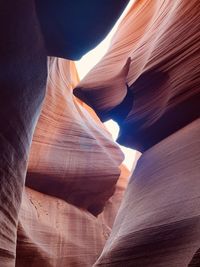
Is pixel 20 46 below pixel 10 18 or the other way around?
below

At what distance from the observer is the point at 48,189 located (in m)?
3.89

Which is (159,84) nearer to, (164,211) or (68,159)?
(164,211)

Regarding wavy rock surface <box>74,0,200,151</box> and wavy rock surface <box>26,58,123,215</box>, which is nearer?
wavy rock surface <box>74,0,200,151</box>

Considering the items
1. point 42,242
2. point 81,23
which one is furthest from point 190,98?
point 42,242

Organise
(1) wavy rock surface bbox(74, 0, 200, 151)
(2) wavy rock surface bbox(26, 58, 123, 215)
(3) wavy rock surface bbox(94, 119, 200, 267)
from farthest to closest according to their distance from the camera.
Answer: (2) wavy rock surface bbox(26, 58, 123, 215), (1) wavy rock surface bbox(74, 0, 200, 151), (3) wavy rock surface bbox(94, 119, 200, 267)

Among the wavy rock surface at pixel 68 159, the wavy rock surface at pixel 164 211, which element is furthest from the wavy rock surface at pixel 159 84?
the wavy rock surface at pixel 68 159

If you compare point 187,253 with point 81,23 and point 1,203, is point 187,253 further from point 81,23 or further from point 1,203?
point 81,23

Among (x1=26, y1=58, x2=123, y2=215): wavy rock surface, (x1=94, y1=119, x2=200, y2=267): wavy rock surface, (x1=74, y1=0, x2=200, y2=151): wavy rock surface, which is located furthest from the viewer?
(x1=26, y1=58, x2=123, y2=215): wavy rock surface

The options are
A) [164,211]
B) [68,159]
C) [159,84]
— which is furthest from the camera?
[68,159]

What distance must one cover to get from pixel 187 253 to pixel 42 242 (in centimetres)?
204

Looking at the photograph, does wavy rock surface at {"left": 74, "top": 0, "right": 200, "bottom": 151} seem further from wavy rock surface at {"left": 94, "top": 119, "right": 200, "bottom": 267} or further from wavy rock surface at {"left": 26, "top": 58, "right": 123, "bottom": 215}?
wavy rock surface at {"left": 26, "top": 58, "right": 123, "bottom": 215}

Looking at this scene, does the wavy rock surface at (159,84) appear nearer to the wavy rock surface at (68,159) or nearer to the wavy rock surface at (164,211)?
the wavy rock surface at (164,211)

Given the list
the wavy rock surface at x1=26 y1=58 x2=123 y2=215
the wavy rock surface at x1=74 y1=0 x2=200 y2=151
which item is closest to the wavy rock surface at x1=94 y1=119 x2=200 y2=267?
the wavy rock surface at x1=74 y1=0 x2=200 y2=151

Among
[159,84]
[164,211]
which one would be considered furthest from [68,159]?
[164,211]
